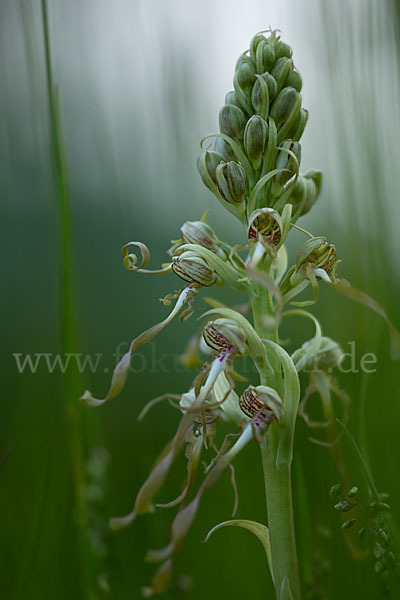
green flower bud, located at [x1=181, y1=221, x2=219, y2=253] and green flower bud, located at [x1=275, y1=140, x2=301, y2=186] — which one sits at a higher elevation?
green flower bud, located at [x1=275, y1=140, x2=301, y2=186]

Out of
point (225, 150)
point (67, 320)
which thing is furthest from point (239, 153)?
point (67, 320)

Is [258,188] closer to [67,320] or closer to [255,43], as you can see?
[255,43]

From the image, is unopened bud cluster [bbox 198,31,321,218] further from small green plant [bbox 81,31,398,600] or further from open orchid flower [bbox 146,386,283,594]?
open orchid flower [bbox 146,386,283,594]

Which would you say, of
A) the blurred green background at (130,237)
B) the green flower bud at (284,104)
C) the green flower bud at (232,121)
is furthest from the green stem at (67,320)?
the green flower bud at (284,104)

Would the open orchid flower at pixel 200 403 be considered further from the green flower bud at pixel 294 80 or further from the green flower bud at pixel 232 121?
the green flower bud at pixel 294 80

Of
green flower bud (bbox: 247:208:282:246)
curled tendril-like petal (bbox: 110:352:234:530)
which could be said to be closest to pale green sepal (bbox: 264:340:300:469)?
curled tendril-like petal (bbox: 110:352:234:530)

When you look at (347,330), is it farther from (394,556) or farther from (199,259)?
(394,556)
